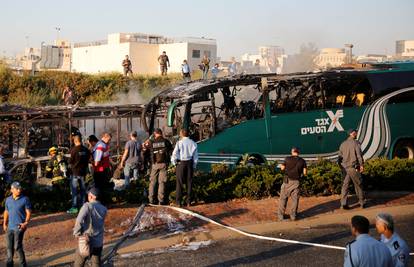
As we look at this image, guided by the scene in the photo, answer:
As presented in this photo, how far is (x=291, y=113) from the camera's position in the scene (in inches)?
689

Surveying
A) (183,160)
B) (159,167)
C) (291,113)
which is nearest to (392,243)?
(183,160)

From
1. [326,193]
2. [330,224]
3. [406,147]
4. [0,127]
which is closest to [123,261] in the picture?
[330,224]

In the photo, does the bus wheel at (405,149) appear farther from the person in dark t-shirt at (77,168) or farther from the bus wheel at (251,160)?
the person in dark t-shirt at (77,168)

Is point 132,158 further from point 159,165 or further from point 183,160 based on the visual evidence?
Answer: point 183,160

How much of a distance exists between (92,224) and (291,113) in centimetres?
1028

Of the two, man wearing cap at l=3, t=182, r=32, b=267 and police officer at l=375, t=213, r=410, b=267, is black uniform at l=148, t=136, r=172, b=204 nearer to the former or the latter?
man wearing cap at l=3, t=182, r=32, b=267

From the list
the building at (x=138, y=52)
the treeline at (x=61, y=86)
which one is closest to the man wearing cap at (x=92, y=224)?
the treeline at (x=61, y=86)

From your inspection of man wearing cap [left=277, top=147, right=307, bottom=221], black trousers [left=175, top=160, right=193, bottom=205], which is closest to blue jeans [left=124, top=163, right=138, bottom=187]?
black trousers [left=175, top=160, right=193, bottom=205]

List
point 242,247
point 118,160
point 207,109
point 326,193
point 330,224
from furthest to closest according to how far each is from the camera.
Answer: point 118,160
point 207,109
point 326,193
point 330,224
point 242,247

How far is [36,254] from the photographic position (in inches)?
407

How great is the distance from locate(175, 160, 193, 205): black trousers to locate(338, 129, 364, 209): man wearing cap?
11.6ft

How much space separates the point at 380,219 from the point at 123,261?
196 inches

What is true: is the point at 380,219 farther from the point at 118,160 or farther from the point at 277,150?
the point at 118,160

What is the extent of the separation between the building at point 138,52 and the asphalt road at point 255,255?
4681cm
